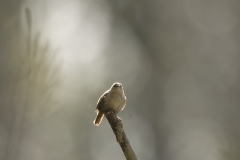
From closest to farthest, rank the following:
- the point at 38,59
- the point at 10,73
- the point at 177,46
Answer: the point at 38,59 → the point at 10,73 → the point at 177,46

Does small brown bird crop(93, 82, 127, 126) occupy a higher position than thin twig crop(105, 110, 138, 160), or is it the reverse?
small brown bird crop(93, 82, 127, 126)

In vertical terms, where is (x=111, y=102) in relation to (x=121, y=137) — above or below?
above

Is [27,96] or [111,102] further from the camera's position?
[111,102]

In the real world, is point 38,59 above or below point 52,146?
below

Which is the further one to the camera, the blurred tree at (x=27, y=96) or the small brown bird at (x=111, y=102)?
the small brown bird at (x=111, y=102)

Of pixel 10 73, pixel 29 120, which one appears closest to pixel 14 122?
pixel 29 120

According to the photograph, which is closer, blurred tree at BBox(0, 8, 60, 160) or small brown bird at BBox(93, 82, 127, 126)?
blurred tree at BBox(0, 8, 60, 160)

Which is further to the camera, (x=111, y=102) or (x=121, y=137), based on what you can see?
(x=111, y=102)

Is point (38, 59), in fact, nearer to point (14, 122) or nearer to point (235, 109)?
point (14, 122)

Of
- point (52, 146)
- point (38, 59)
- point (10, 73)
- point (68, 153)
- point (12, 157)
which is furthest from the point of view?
point (68, 153)

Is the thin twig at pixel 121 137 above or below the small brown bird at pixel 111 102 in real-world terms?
below

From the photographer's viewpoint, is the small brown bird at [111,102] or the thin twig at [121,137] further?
the small brown bird at [111,102]
